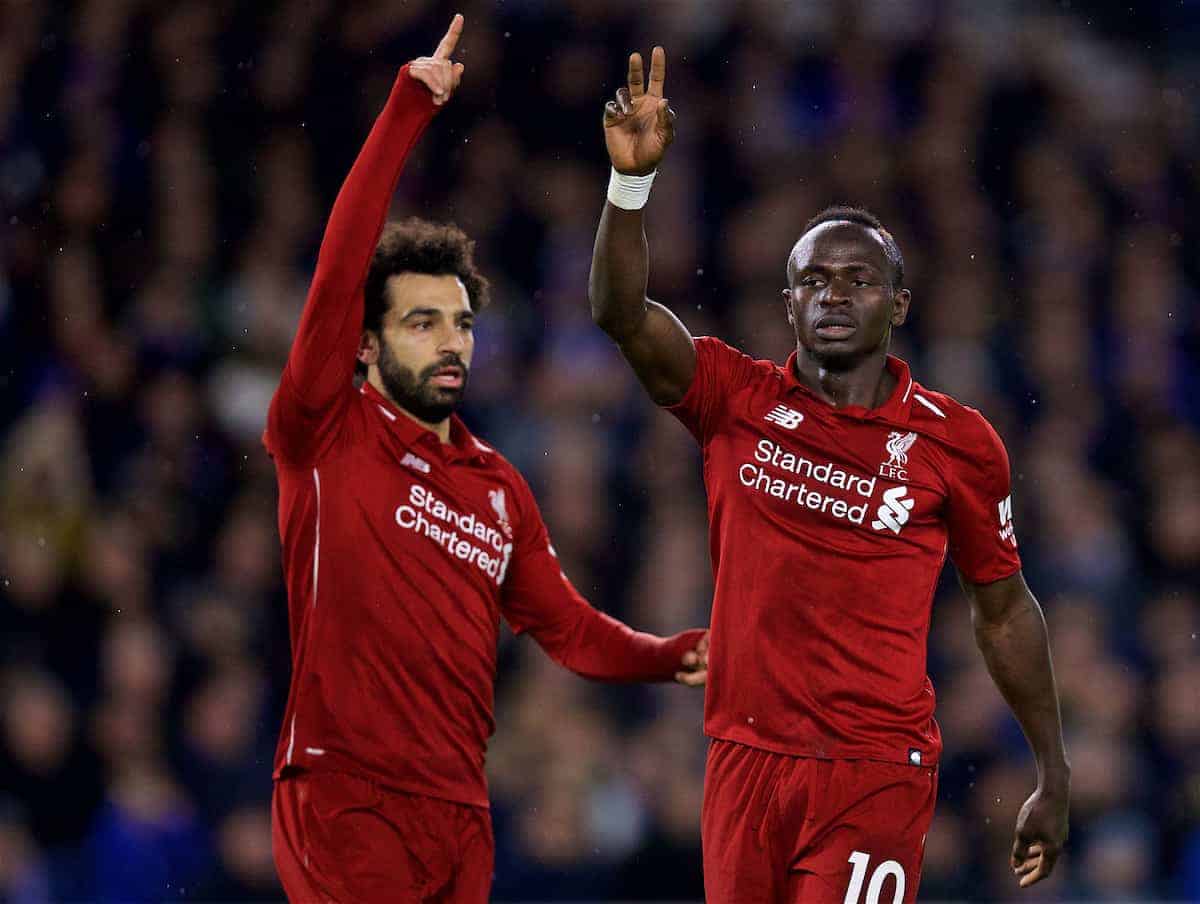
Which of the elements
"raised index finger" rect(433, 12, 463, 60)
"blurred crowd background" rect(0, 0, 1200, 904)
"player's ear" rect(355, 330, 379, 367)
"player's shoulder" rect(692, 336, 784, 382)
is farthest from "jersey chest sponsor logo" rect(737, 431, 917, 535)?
"blurred crowd background" rect(0, 0, 1200, 904)

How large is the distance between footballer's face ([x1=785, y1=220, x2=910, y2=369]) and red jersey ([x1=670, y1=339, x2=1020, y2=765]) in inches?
5.9

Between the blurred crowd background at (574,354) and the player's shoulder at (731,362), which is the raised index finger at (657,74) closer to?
the player's shoulder at (731,362)

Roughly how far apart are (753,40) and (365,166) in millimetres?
7567

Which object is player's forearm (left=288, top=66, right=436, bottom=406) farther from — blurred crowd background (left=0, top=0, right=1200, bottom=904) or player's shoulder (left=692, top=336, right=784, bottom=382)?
blurred crowd background (left=0, top=0, right=1200, bottom=904)

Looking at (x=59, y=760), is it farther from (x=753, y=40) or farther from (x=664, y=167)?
(x=753, y=40)

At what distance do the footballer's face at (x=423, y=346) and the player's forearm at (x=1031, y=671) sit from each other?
5.34 feet

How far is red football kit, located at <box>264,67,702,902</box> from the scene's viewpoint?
471cm

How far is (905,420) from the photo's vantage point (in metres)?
4.89

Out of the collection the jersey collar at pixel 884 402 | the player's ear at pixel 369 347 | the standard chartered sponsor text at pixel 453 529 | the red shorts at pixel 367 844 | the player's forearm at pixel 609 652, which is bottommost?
the red shorts at pixel 367 844

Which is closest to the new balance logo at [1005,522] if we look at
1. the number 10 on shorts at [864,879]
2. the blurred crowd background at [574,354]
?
the number 10 on shorts at [864,879]

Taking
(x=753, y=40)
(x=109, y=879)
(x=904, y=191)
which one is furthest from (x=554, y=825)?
(x=753, y=40)

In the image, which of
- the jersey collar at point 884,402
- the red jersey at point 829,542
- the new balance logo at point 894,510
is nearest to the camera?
the red jersey at point 829,542

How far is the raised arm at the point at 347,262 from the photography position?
4.72m

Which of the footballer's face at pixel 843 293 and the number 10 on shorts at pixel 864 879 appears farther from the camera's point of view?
the footballer's face at pixel 843 293
